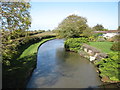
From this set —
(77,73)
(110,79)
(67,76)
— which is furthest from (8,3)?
(110,79)

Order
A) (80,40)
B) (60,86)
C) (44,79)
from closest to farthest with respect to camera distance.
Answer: (60,86) < (44,79) < (80,40)

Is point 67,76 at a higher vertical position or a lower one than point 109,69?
lower

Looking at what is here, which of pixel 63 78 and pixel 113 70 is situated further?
pixel 63 78

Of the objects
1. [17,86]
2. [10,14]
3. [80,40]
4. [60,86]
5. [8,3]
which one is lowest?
[60,86]

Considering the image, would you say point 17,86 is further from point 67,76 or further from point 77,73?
point 77,73

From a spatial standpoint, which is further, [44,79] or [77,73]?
[77,73]

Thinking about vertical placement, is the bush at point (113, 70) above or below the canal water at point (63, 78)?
above

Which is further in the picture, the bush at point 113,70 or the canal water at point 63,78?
the canal water at point 63,78

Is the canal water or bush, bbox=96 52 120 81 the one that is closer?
bush, bbox=96 52 120 81

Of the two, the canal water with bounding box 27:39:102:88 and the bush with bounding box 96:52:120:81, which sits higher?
the bush with bounding box 96:52:120:81

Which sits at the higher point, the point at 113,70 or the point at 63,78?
the point at 113,70

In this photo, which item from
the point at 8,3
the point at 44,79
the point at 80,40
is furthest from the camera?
the point at 80,40

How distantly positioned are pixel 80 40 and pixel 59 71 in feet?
32.2

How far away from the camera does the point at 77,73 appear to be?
9.33 metres
